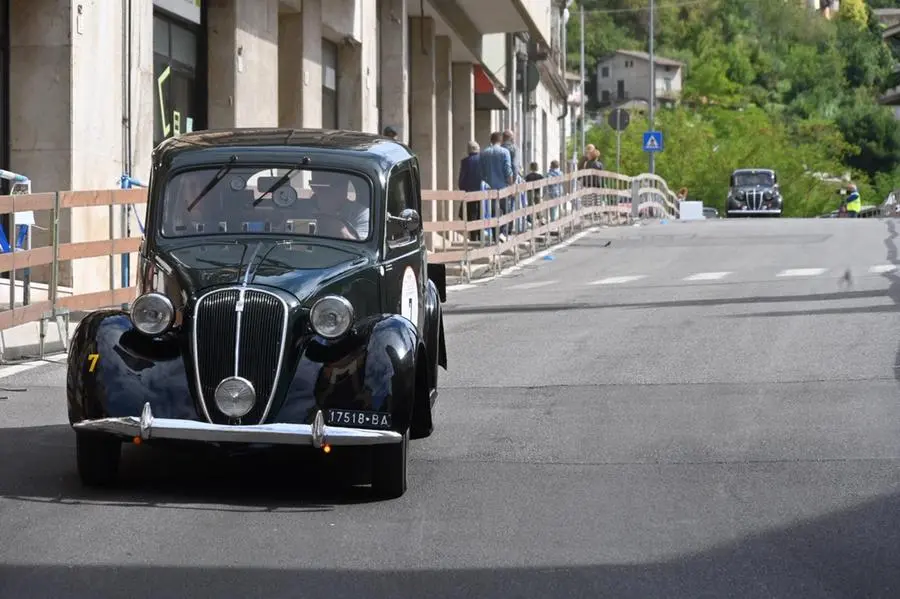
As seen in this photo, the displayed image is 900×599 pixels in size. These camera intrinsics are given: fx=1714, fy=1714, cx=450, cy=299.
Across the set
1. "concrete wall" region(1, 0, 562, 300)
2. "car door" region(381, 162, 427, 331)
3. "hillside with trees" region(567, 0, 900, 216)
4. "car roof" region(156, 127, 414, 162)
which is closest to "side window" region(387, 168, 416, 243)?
"car door" region(381, 162, 427, 331)

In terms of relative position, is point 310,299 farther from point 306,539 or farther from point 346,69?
point 346,69

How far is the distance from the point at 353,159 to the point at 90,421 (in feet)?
7.07

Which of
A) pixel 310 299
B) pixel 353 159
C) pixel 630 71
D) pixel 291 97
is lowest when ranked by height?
pixel 310 299

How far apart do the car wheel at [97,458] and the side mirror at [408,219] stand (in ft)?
6.58

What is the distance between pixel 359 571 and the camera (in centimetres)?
611

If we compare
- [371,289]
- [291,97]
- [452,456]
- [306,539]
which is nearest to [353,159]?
[371,289]

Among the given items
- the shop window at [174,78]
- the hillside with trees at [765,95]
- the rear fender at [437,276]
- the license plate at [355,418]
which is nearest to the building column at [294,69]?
the shop window at [174,78]

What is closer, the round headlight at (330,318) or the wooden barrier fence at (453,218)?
the round headlight at (330,318)

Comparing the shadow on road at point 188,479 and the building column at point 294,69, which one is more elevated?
the building column at point 294,69

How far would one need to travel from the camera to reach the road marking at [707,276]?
21.3m

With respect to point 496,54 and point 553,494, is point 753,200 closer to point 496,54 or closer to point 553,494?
point 496,54

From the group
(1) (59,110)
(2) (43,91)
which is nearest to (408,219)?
(1) (59,110)

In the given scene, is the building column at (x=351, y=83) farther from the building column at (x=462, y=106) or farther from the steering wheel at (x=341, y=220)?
the steering wheel at (x=341, y=220)

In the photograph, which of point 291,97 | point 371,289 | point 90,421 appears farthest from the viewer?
point 291,97
